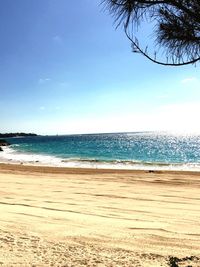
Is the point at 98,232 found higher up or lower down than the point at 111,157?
higher up

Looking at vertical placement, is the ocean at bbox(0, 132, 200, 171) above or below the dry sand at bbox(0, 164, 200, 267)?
below

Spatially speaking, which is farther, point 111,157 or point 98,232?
point 111,157

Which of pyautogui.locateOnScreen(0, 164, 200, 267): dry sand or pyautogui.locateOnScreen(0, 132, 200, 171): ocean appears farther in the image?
pyautogui.locateOnScreen(0, 132, 200, 171): ocean

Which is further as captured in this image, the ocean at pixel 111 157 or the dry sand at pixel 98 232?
the ocean at pixel 111 157

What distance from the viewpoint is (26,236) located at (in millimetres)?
5203

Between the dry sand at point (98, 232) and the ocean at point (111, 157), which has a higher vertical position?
the dry sand at point (98, 232)

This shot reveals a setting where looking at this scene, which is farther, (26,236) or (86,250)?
(26,236)

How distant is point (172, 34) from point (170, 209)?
5134mm

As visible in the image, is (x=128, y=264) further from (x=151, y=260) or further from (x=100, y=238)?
(x=100, y=238)

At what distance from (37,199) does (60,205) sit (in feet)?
3.75

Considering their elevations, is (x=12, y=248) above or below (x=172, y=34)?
below

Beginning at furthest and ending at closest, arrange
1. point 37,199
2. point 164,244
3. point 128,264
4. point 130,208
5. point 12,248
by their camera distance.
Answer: point 37,199 → point 130,208 → point 164,244 → point 12,248 → point 128,264

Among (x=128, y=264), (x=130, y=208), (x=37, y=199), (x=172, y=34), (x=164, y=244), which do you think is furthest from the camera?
(x=37, y=199)

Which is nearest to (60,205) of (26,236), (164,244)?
(26,236)
